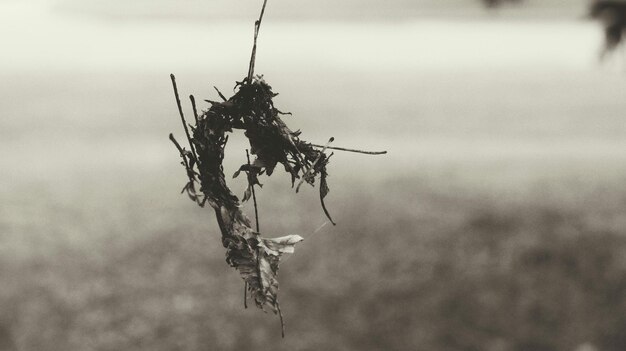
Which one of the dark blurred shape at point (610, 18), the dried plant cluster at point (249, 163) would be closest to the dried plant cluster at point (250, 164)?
the dried plant cluster at point (249, 163)

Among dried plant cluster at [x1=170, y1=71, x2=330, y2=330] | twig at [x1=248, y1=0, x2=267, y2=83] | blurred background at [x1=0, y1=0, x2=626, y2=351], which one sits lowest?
blurred background at [x1=0, y1=0, x2=626, y2=351]

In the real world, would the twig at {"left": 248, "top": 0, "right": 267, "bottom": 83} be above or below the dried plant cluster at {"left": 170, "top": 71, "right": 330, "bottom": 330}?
above

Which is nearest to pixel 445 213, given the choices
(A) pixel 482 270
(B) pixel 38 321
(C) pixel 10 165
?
(A) pixel 482 270

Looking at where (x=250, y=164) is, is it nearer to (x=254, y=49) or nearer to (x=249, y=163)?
(x=249, y=163)

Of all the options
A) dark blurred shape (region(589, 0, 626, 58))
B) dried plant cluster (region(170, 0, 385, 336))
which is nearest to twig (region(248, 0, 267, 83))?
dried plant cluster (region(170, 0, 385, 336))

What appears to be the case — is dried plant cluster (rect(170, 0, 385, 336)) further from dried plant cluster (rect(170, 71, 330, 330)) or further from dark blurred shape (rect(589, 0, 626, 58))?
dark blurred shape (rect(589, 0, 626, 58))

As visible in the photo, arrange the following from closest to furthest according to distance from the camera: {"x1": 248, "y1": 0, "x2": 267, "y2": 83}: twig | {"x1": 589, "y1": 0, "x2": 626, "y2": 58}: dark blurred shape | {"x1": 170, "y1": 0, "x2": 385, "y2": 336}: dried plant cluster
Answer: {"x1": 248, "y1": 0, "x2": 267, "y2": 83}: twig < {"x1": 170, "y1": 0, "x2": 385, "y2": 336}: dried plant cluster < {"x1": 589, "y1": 0, "x2": 626, "y2": 58}: dark blurred shape

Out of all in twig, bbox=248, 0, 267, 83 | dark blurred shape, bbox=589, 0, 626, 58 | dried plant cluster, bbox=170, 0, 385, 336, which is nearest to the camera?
twig, bbox=248, 0, 267, 83

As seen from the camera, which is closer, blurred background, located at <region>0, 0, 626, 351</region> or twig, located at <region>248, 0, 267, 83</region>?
twig, located at <region>248, 0, 267, 83</region>
